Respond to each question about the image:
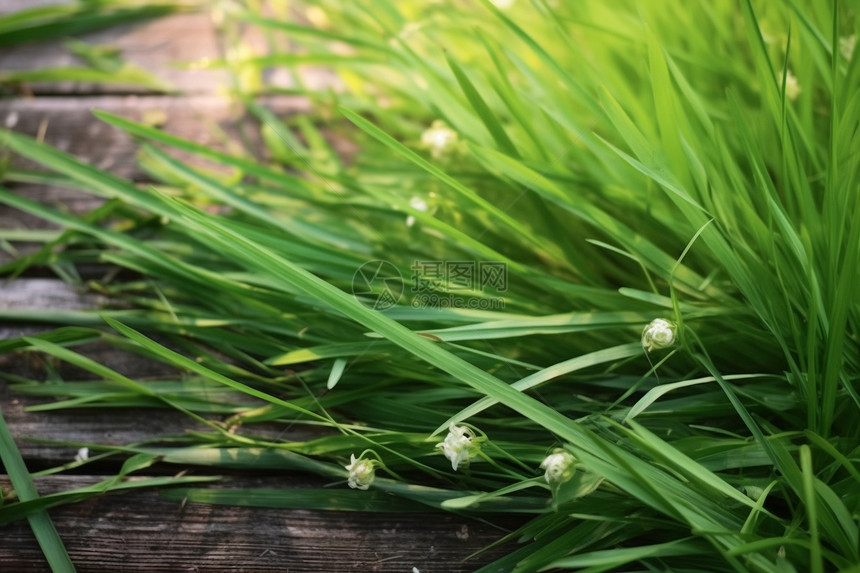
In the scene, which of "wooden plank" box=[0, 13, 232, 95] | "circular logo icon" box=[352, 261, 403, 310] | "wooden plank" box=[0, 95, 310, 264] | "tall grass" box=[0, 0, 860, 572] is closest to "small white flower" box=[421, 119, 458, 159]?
"tall grass" box=[0, 0, 860, 572]

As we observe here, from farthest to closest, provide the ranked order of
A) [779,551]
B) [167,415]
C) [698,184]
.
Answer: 1. [167,415]
2. [698,184]
3. [779,551]

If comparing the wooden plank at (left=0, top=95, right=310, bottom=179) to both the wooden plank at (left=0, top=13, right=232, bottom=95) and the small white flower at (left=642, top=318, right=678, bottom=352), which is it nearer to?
the wooden plank at (left=0, top=13, right=232, bottom=95)

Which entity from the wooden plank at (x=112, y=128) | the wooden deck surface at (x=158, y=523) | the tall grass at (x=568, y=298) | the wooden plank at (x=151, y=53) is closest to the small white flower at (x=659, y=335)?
the tall grass at (x=568, y=298)

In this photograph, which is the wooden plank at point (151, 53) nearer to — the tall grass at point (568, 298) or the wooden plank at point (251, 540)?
the tall grass at point (568, 298)

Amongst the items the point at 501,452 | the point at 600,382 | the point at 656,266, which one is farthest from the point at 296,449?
the point at 656,266

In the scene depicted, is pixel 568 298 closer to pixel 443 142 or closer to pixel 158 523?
pixel 443 142

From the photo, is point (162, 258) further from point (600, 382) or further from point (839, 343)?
point (839, 343)
